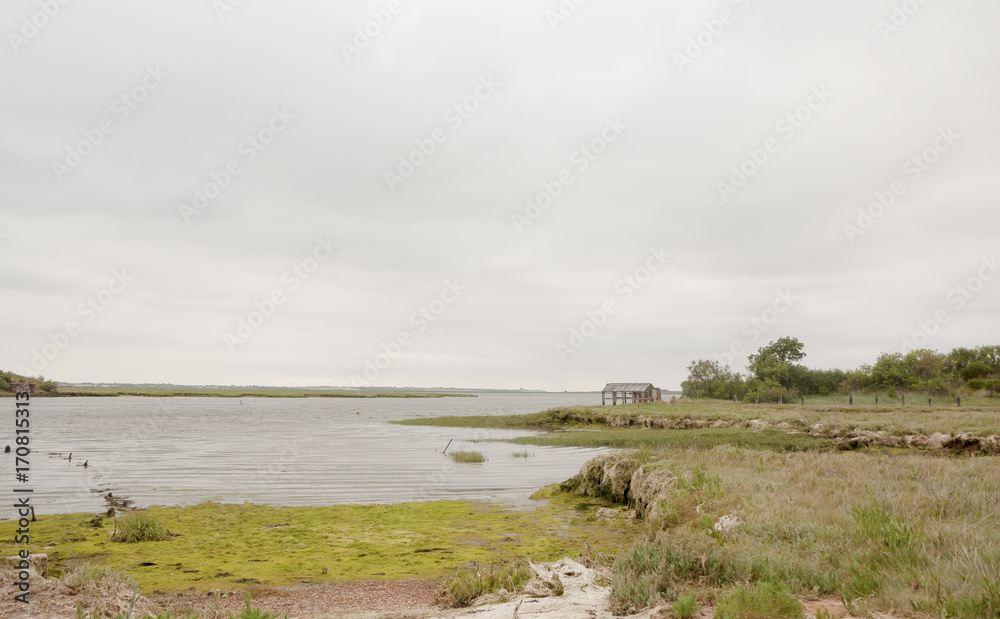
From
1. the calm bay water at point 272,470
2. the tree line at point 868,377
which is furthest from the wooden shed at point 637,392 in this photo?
the calm bay water at point 272,470

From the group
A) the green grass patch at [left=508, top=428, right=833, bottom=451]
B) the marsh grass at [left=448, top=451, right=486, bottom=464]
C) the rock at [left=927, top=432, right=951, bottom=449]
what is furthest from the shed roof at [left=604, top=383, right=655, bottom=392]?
the rock at [left=927, top=432, right=951, bottom=449]

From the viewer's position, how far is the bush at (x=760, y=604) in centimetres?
555

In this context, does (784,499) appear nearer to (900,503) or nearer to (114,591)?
(900,503)

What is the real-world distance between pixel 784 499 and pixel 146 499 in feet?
65.8

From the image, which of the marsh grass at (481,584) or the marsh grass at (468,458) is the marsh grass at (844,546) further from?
the marsh grass at (468,458)

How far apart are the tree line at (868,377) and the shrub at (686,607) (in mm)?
65831

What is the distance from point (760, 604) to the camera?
18.6 feet

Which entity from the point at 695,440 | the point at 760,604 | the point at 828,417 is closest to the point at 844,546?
the point at 760,604

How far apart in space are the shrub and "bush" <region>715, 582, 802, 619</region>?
0.84 feet

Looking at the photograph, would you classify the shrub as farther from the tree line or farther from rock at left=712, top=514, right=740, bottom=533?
the tree line

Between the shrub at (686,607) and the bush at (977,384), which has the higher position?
the bush at (977,384)

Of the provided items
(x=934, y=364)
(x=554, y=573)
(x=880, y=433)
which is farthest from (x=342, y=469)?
(x=934, y=364)

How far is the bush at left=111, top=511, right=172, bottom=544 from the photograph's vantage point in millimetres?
13414

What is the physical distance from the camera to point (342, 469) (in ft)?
89.2
